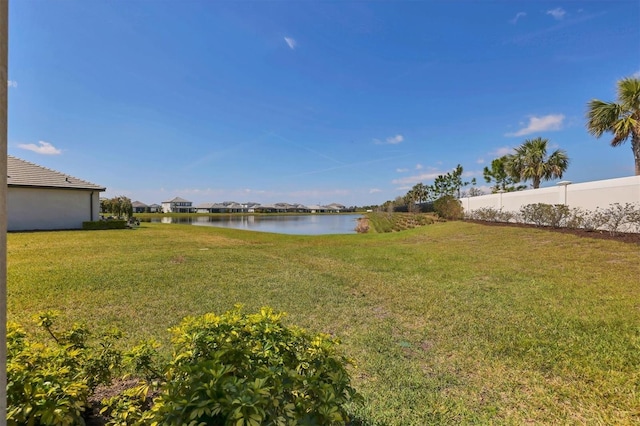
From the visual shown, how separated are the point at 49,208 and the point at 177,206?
8782cm

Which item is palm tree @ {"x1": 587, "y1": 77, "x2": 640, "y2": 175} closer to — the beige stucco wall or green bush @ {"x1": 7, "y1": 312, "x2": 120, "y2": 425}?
green bush @ {"x1": 7, "y1": 312, "x2": 120, "y2": 425}

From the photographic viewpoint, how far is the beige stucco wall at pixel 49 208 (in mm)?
16641

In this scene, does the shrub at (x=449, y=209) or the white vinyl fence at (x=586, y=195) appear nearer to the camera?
the white vinyl fence at (x=586, y=195)

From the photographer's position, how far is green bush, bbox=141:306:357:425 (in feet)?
3.74

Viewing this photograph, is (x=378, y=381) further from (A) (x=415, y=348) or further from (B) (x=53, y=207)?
(B) (x=53, y=207)

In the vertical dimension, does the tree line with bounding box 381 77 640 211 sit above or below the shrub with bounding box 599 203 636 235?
above

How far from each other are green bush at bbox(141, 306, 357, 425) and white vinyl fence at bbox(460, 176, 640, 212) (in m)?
12.9

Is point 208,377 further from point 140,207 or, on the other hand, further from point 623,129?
point 140,207

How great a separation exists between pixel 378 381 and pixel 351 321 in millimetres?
1458

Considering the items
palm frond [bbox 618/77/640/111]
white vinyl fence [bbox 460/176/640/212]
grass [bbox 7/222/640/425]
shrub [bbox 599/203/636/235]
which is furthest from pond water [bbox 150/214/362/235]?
palm frond [bbox 618/77/640/111]

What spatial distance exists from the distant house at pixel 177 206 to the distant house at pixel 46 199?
82.5 m

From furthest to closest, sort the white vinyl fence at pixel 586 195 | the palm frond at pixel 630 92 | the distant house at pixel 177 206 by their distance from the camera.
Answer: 1. the distant house at pixel 177 206
2. the palm frond at pixel 630 92
3. the white vinyl fence at pixel 586 195

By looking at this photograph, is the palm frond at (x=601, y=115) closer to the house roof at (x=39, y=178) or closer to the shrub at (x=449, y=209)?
the shrub at (x=449, y=209)

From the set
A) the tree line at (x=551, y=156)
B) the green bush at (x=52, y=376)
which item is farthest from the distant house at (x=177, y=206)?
the green bush at (x=52, y=376)
